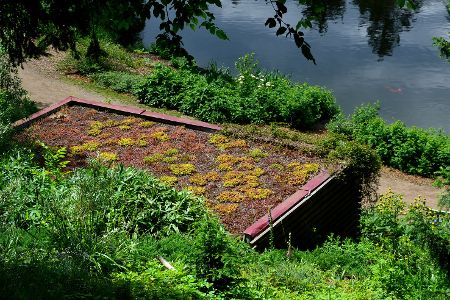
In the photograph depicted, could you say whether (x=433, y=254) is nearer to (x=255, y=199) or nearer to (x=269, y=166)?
(x=255, y=199)

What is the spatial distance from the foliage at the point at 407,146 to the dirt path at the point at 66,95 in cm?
29

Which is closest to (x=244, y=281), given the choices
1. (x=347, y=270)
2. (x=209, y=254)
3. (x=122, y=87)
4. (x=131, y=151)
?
(x=209, y=254)

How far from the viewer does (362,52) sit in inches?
1135

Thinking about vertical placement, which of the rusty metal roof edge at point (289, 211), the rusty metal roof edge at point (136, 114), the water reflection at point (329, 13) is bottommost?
the water reflection at point (329, 13)

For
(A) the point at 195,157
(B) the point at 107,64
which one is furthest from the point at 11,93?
(B) the point at 107,64

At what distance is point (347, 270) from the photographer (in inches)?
366

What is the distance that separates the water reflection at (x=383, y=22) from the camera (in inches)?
1174

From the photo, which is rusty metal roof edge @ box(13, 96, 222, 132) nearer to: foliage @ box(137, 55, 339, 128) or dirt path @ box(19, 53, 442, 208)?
foliage @ box(137, 55, 339, 128)

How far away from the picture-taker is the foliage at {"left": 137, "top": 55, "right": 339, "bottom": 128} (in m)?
18.4

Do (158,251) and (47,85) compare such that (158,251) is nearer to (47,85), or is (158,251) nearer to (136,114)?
(136,114)

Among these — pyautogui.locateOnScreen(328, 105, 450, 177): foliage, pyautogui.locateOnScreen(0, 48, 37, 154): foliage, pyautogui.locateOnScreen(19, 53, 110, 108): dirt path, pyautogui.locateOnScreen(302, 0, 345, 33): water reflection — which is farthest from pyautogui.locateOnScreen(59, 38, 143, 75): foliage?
pyautogui.locateOnScreen(302, 0, 345, 33): water reflection

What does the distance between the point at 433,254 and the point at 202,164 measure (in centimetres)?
481

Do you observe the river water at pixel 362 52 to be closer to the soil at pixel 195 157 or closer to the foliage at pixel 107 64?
the foliage at pixel 107 64

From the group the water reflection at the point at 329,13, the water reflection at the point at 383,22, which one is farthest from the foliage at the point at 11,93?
the water reflection at the point at 383,22
